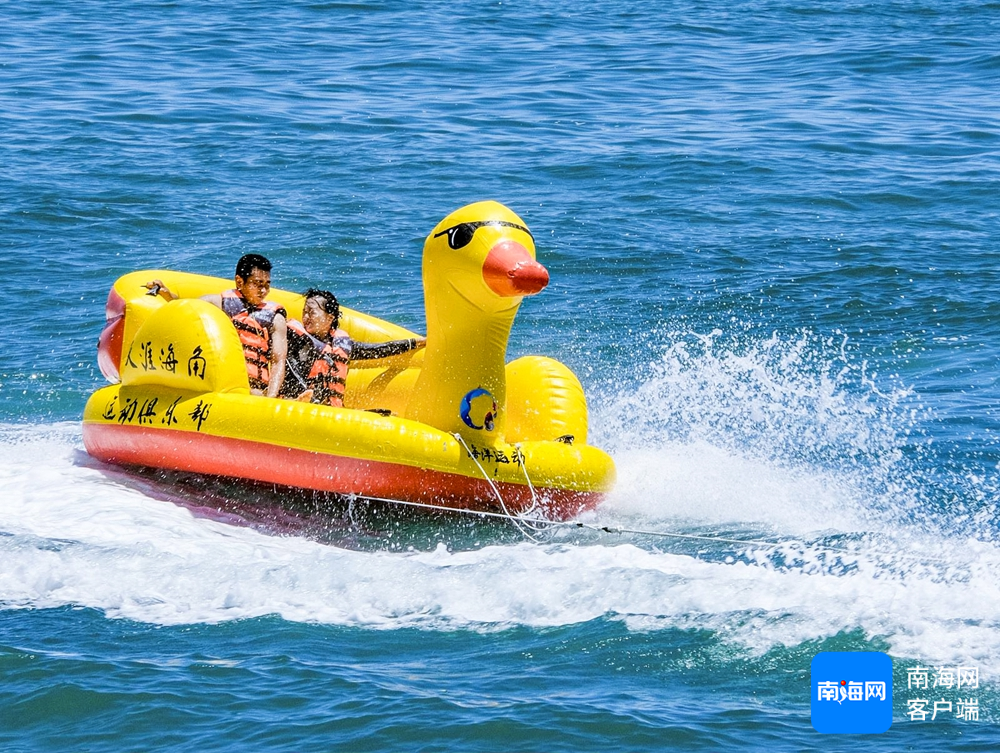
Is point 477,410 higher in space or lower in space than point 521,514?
higher

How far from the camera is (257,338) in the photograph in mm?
7762

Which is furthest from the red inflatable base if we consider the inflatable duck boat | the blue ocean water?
the blue ocean water

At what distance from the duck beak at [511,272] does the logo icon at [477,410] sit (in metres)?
0.60

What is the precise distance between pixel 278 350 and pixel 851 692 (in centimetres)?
385

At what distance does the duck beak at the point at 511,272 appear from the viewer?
6.71 metres

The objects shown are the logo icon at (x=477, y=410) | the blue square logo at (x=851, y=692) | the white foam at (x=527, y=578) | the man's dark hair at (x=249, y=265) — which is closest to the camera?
the blue square logo at (x=851, y=692)

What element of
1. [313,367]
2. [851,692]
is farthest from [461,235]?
[851,692]

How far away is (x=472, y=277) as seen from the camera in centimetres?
688

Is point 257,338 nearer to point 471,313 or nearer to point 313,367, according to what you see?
point 313,367

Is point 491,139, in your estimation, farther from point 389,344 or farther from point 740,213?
point 389,344

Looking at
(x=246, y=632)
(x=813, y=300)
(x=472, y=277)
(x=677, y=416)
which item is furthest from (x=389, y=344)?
(x=813, y=300)

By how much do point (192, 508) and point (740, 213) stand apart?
7260 millimetres

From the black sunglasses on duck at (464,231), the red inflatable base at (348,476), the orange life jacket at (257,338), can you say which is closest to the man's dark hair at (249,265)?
the orange life jacket at (257,338)

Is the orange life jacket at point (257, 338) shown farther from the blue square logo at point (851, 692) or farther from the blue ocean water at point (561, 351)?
the blue square logo at point (851, 692)
